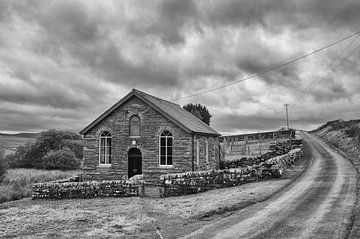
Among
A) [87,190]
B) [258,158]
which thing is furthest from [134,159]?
[258,158]

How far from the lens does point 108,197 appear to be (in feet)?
63.7

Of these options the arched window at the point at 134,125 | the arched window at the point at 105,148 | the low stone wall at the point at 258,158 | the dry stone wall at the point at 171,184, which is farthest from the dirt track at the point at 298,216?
the arched window at the point at 105,148

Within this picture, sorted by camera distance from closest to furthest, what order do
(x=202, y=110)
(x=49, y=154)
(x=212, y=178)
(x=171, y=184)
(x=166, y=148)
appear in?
(x=171, y=184), (x=212, y=178), (x=166, y=148), (x=49, y=154), (x=202, y=110)

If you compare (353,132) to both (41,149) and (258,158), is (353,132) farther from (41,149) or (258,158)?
(41,149)

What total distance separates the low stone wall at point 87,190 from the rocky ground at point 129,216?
97 cm

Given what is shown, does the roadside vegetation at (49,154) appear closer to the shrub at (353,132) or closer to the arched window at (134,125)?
the arched window at (134,125)

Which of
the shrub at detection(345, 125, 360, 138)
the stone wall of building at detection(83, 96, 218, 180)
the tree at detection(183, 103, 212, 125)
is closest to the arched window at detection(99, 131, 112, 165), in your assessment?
the stone wall of building at detection(83, 96, 218, 180)

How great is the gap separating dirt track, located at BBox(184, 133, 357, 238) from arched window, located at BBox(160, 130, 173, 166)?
33.1ft

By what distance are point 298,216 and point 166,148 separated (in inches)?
589

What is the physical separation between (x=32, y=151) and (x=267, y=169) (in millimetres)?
42266

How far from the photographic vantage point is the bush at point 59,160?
158 ft

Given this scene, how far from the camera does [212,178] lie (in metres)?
19.4

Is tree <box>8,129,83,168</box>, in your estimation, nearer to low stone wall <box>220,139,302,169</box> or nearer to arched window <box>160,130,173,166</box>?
low stone wall <box>220,139,302,169</box>

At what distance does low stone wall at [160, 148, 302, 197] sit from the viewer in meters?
18.8
